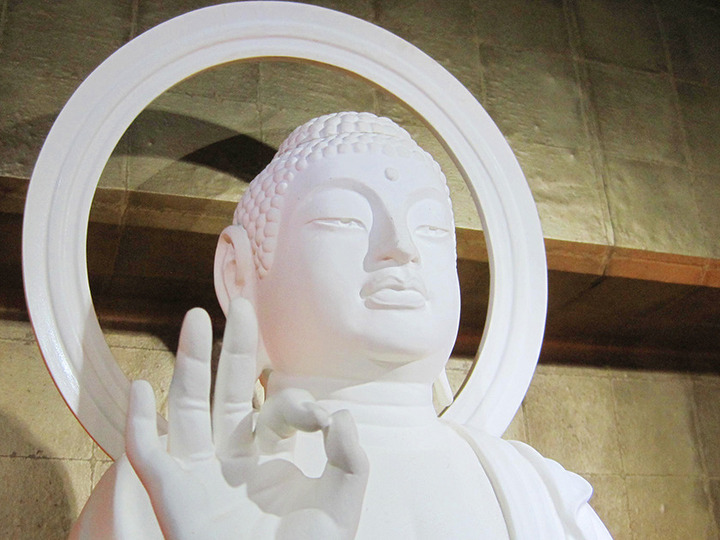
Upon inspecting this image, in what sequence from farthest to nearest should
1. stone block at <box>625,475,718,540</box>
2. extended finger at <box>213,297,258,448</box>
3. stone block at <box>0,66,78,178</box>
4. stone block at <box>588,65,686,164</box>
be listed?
stone block at <box>588,65,686,164</box>, stone block at <box>625,475,718,540</box>, stone block at <box>0,66,78,178</box>, extended finger at <box>213,297,258,448</box>

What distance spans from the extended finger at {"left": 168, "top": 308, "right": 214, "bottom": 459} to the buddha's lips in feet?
1.10

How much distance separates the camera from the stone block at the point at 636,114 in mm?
2805

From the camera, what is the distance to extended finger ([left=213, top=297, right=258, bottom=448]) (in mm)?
1171

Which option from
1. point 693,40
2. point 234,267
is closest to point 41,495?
point 234,267

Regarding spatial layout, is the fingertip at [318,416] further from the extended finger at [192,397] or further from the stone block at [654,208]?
the stone block at [654,208]

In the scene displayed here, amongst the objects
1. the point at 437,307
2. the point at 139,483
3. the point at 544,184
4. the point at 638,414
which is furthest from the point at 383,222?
the point at 638,414

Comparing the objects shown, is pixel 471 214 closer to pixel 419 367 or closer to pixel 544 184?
pixel 544 184

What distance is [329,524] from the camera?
3.51ft

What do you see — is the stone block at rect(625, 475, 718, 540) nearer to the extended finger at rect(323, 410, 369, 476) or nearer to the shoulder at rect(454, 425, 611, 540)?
the shoulder at rect(454, 425, 611, 540)

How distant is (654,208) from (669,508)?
38.7 inches

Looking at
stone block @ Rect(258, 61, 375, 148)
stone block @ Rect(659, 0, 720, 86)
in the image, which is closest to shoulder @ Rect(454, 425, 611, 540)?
stone block @ Rect(258, 61, 375, 148)

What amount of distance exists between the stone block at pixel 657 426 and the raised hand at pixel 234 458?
5.74 feet

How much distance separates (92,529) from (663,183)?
2246 mm

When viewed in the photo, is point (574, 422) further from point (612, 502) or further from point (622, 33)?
point (622, 33)
